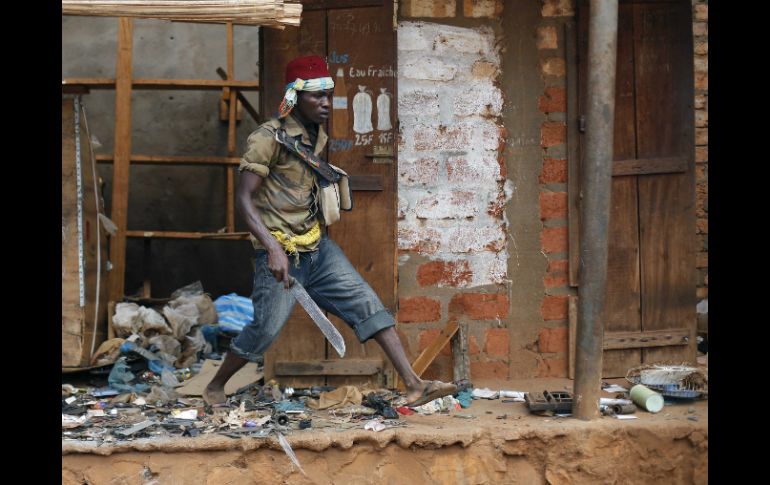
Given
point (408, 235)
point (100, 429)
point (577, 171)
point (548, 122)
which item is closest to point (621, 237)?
point (577, 171)

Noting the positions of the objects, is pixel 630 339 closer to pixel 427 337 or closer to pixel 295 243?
pixel 427 337

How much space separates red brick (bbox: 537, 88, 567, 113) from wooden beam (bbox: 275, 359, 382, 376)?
6.19 feet

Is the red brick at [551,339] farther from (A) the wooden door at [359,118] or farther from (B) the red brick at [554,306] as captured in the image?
(A) the wooden door at [359,118]

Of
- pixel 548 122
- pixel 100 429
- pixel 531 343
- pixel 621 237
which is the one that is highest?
pixel 548 122

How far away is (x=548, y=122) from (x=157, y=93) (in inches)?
159

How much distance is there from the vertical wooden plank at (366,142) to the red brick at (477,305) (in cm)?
41

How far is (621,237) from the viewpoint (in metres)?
5.52

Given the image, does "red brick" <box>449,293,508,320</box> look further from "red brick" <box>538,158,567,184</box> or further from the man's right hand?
the man's right hand

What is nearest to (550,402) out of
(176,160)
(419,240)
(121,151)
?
(419,240)

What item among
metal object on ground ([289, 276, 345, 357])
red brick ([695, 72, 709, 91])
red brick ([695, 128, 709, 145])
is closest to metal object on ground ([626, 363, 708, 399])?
metal object on ground ([289, 276, 345, 357])

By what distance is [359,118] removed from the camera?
539 cm

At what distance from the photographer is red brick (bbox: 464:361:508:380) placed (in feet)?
18.0

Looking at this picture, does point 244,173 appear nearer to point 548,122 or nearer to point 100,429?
point 100,429

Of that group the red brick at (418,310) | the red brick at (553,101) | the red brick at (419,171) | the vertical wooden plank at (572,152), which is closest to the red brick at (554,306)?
the vertical wooden plank at (572,152)
